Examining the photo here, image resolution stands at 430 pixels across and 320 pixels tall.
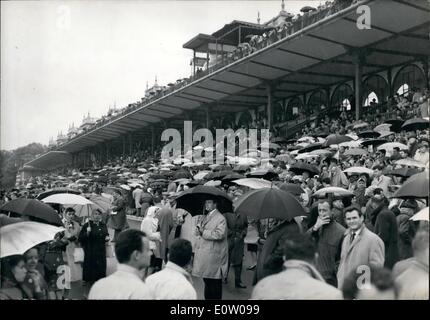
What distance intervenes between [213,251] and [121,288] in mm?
3097

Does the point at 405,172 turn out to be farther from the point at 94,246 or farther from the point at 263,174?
the point at 94,246

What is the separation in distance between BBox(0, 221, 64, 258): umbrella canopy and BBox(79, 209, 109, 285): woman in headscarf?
116 inches

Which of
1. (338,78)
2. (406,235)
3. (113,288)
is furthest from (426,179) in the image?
(338,78)

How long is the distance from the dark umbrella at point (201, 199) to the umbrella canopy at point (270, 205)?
0.56m

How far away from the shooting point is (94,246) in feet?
26.0

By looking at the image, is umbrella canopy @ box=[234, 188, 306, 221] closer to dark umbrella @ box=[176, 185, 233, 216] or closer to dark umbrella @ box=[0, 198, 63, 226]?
dark umbrella @ box=[176, 185, 233, 216]

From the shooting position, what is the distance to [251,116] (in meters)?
34.9

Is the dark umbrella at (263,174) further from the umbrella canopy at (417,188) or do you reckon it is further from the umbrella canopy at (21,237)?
the umbrella canopy at (21,237)

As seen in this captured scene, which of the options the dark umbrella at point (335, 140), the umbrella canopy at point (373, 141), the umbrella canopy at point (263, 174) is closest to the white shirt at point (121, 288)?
the umbrella canopy at point (263, 174)

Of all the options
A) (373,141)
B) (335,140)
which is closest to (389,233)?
(373,141)

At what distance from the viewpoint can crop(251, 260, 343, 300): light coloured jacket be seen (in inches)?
125

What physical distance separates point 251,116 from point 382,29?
17197 mm

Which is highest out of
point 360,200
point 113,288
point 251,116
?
point 251,116

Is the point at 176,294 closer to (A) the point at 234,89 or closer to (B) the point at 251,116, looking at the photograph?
(A) the point at 234,89
